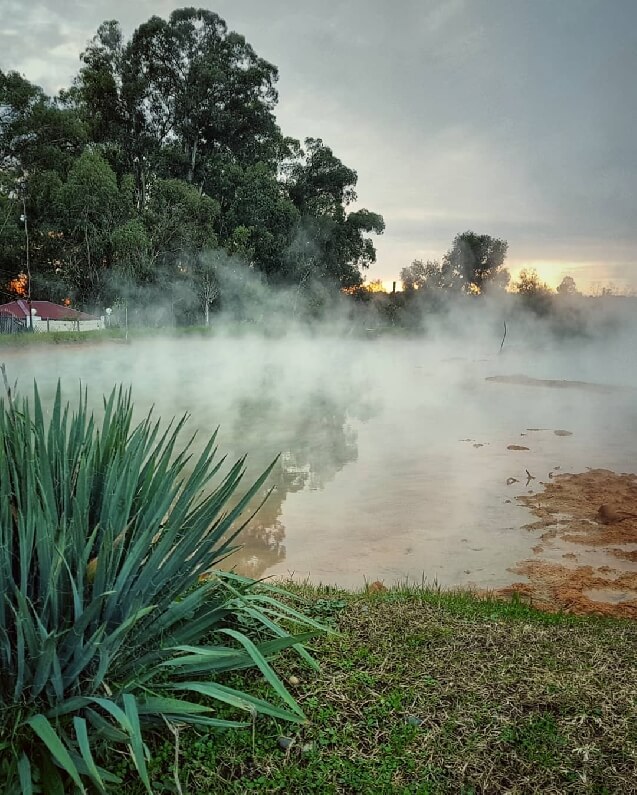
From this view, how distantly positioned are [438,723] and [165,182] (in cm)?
2820

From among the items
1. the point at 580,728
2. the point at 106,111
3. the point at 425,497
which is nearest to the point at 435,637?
the point at 580,728

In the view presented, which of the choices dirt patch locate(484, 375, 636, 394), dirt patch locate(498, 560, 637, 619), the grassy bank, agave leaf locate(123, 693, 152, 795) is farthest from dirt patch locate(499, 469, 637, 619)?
dirt patch locate(484, 375, 636, 394)

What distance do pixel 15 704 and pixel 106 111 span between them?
126ft

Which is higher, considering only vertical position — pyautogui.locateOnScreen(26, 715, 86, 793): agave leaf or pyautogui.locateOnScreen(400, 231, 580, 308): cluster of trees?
pyautogui.locateOnScreen(400, 231, 580, 308): cluster of trees

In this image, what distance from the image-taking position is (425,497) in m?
6.89

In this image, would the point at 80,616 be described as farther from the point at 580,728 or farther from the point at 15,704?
the point at 580,728

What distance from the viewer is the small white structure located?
84.9 ft

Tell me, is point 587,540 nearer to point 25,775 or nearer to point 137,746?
point 137,746

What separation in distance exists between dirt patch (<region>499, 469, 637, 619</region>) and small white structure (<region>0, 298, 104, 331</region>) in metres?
21.7

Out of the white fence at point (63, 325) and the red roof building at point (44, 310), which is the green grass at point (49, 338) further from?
the red roof building at point (44, 310)

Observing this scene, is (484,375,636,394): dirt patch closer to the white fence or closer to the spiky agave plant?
the white fence

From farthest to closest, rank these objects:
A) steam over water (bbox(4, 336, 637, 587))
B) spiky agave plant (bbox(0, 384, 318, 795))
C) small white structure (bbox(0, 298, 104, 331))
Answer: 1. small white structure (bbox(0, 298, 104, 331))
2. steam over water (bbox(4, 336, 637, 587))
3. spiky agave plant (bbox(0, 384, 318, 795))

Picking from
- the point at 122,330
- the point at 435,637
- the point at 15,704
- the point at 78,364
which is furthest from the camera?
the point at 122,330

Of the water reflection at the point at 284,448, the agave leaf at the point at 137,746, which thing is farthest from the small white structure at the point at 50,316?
the agave leaf at the point at 137,746
